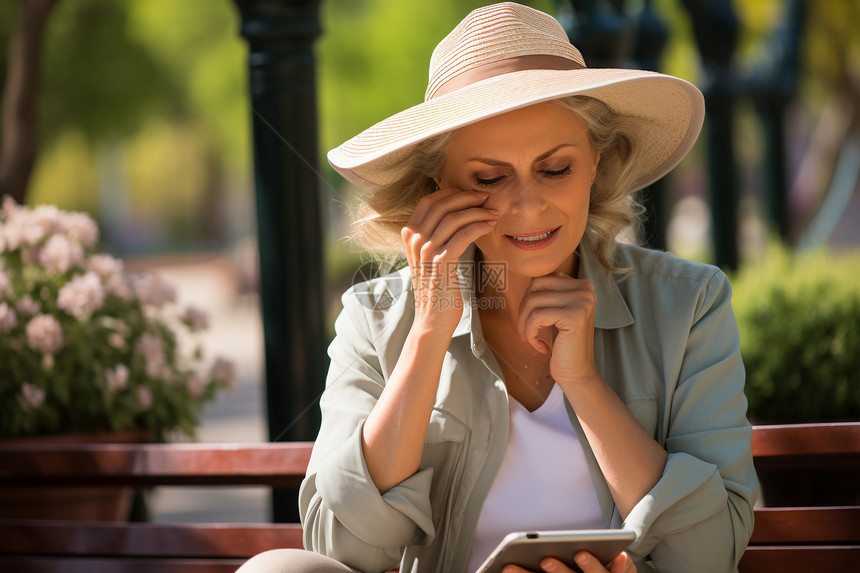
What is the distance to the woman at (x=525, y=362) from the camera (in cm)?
236

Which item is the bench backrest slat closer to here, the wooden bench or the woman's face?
the wooden bench

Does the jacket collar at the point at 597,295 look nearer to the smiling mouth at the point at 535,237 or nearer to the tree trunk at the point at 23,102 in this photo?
the smiling mouth at the point at 535,237

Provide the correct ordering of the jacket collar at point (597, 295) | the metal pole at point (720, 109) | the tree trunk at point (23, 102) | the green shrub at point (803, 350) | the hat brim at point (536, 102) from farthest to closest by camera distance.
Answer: the metal pole at point (720, 109) < the tree trunk at point (23, 102) < the green shrub at point (803, 350) < the jacket collar at point (597, 295) < the hat brim at point (536, 102)

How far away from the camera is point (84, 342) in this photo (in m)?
4.32

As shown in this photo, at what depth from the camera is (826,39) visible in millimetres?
16078

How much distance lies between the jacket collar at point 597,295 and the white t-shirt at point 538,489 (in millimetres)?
266

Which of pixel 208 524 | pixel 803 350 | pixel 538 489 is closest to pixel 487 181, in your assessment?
pixel 538 489

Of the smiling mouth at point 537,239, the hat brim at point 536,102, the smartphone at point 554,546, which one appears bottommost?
the smartphone at point 554,546

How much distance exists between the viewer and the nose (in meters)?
2.47

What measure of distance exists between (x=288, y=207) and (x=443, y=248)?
146cm

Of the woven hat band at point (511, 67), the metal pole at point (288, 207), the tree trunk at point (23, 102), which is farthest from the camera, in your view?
the tree trunk at point (23, 102)

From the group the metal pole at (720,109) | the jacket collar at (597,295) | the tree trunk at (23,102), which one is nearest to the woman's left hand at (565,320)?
the jacket collar at (597,295)

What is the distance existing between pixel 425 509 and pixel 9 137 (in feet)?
13.6

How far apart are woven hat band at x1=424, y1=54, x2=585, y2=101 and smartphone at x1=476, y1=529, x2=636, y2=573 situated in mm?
1073
